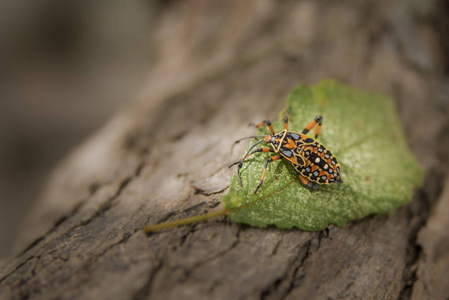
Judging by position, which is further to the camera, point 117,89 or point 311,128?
point 117,89

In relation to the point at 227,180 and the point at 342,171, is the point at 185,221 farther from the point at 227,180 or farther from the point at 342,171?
the point at 342,171

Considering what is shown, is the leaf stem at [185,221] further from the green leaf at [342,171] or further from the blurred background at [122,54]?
the blurred background at [122,54]

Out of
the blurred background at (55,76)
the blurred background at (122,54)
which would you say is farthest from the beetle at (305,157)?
the blurred background at (55,76)

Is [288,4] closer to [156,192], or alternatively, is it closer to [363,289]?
[156,192]

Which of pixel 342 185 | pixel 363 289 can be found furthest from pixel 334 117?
pixel 363 289

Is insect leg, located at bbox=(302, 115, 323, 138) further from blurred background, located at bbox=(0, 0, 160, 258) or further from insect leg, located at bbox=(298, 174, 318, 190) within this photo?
blurred background, located at bbox=(0, 0, 160, 258)
